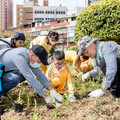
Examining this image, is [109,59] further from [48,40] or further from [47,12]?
[47,12]

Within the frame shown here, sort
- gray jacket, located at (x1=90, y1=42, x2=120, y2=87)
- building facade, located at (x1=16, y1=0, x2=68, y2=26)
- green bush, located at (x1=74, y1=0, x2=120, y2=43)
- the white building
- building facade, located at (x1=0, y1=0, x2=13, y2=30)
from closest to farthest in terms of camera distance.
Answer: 1. gray jacket, located at (x1=90, y1=42, x2=120, y2=87)
2. green bush, located at (x1=74, y1=0, x2=120, y2=43)
3. building facade, located at (x1=16, y1=0, x2=68, y2=26)
4. the white building
5. building facade, located at (x1=0, y1=0, x2=13, y2=30)

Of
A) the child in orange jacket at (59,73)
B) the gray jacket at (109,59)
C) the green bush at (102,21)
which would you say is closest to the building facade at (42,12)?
the green bush at (102,21)

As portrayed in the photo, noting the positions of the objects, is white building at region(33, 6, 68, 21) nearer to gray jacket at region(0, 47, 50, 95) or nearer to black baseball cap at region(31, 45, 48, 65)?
gray jacket at region(0, 47, 50, 95)

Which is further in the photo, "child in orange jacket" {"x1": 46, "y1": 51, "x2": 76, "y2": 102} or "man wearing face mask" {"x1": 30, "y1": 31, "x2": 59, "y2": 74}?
"man wearing face mask" {"x1": 30, "y1": 31, "x2": 59, "y2": 74}

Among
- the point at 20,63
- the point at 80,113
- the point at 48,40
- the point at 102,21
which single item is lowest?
the point at 80,113

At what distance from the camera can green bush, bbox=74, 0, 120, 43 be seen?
7042mm

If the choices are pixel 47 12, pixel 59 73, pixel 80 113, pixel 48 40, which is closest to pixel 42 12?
pixel 47 12

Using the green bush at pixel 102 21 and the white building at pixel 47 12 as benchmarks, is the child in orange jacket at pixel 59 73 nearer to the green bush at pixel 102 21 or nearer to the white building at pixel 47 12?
the green bush at pixel 102 21

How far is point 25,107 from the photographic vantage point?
2496 mm

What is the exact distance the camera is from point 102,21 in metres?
7.34

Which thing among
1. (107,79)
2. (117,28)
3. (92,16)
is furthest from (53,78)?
(92,16)

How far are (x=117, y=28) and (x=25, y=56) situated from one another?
17.3 ft

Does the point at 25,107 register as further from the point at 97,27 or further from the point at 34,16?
the point at 34,16

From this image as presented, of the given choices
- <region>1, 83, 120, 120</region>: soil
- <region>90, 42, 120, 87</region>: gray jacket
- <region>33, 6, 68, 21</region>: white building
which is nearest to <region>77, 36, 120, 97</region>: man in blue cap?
<region>90, 42, 120, 87</region>: gray jacket
